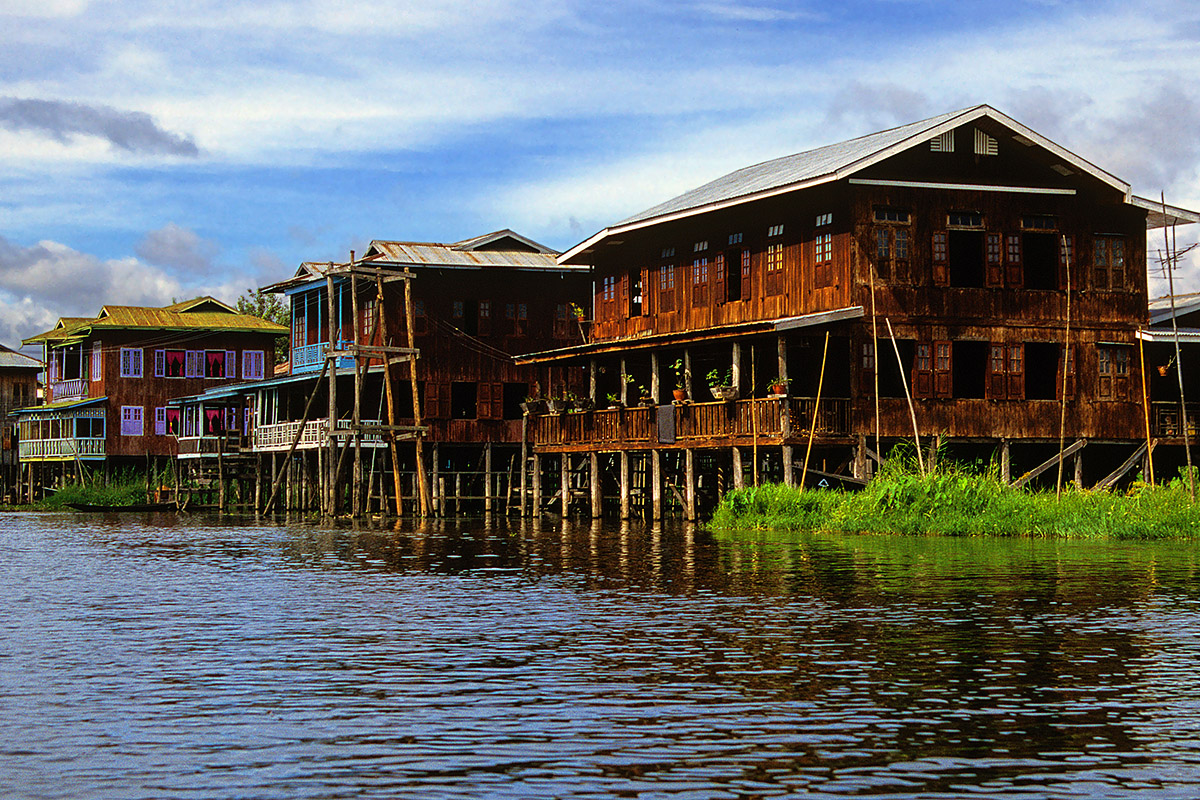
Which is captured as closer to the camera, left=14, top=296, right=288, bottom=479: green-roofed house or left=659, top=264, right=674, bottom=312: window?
left=659, top=264, right=674, bottom=312: window

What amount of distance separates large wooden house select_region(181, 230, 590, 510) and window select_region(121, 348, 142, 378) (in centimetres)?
1767

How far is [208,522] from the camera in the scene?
48.6 metres

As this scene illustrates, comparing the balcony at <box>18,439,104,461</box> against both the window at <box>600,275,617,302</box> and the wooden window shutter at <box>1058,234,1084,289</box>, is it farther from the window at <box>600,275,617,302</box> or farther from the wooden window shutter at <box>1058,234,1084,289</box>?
the wooden window shutter at <box>1058,234,1084,289</box>

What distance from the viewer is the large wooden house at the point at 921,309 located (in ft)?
120

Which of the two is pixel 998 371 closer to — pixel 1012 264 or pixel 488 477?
pixel 1012 264

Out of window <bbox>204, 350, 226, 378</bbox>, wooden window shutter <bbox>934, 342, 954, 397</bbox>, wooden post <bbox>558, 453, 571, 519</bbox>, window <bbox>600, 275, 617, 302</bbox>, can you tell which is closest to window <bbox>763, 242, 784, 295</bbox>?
wooden window shutter <bbox>934, 342, 954, 397</bbox>

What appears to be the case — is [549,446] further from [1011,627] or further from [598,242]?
[1011,627]

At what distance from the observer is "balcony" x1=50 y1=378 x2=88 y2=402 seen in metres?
75.6

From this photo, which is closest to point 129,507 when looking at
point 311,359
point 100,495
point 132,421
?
point 100,495

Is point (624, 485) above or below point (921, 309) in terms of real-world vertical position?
below

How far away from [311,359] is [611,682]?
48.8 meters

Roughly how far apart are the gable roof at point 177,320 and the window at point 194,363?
3.91ft

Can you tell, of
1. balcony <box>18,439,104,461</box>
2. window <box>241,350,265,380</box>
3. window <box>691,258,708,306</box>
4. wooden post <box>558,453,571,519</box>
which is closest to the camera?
window <box>691,258,708,306</box>

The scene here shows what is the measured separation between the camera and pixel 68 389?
7762 centimetres
